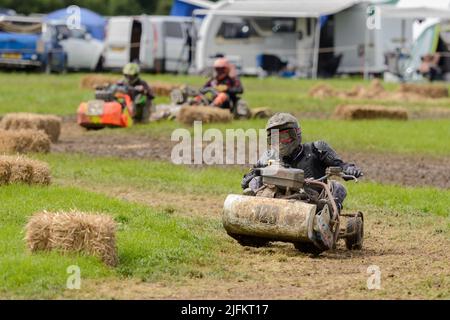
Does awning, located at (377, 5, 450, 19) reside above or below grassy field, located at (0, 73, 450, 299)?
above

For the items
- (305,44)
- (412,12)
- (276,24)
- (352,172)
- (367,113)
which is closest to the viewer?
(352,172)

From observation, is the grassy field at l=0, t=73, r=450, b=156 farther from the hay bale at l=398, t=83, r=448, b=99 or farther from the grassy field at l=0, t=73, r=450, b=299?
the hay bale at l=398, t=83, r=448, b=99

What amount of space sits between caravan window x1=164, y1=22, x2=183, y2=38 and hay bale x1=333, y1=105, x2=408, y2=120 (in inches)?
776

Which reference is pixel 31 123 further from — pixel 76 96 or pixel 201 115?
pixel 76 96

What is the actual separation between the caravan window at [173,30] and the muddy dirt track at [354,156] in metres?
22.5

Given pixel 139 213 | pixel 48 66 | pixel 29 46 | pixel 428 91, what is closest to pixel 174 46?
pixel 48 66

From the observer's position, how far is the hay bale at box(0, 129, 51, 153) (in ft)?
62.0

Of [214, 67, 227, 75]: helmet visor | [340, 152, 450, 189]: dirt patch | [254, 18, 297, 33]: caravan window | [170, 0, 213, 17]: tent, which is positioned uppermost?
[170, 0, 213, 17]: tent

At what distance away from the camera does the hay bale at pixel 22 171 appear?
14.1 m

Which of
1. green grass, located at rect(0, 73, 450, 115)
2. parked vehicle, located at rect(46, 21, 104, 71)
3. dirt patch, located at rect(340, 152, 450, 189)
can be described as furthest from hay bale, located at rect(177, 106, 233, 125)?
parked vehicle, located at rect(46, 21, 104, 71)

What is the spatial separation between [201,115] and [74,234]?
14878mm

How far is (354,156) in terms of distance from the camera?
2109 centimetres

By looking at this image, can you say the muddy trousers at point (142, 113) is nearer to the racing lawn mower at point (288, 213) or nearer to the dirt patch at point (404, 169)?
the dirt patch at point (404, 169)

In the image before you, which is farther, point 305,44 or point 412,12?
point 305,44
